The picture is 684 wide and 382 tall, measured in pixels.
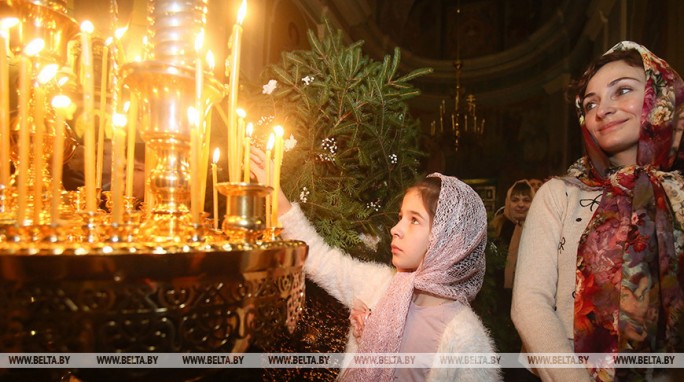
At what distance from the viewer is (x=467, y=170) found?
10.7m

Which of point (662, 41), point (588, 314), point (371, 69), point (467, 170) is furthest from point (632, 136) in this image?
point (467, 170)

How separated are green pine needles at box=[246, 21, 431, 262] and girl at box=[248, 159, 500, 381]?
186 millimetres

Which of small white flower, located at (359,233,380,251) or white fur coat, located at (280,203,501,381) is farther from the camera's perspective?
small white flower, located at (359,233,380,251)

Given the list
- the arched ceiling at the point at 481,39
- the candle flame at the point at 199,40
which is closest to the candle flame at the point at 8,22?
the candle flame at the point at 199,40

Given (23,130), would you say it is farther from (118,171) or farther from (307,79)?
(307,79)

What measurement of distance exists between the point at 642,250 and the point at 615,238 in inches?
3.5

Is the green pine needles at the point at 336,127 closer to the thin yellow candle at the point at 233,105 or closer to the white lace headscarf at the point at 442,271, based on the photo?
the white lace headscarf at the point at 442,271

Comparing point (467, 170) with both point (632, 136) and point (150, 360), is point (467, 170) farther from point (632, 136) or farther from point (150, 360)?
point (150, 360)

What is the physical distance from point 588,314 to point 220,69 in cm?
268

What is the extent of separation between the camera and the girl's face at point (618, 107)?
1.56 m

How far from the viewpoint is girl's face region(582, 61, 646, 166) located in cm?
156

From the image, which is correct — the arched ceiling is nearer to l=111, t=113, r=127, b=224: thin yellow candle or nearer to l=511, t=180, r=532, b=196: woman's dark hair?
l=511, t=180, r=532, b=196: woman's dark hair

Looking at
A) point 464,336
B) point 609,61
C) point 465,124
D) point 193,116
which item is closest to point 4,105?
point 193,116

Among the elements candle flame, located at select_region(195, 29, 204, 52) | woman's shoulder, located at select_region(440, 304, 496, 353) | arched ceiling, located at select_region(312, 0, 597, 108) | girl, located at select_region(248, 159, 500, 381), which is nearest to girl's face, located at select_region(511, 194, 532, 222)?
girl, located at select_region(248, 159, 500, 381)
